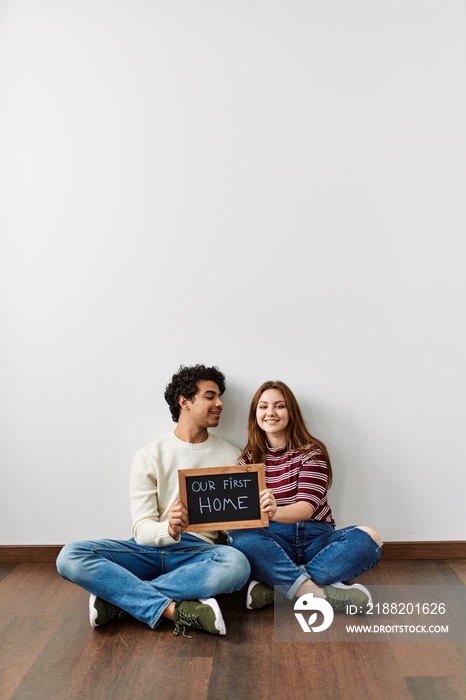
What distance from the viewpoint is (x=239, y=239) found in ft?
8.93

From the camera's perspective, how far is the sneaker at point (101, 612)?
2.12 m

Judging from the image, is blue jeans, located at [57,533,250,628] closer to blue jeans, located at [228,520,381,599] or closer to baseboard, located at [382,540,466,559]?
blue jeans, located at [228,520,381,599]

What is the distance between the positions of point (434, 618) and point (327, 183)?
1545 mm

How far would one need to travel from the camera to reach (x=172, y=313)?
2.73 metres

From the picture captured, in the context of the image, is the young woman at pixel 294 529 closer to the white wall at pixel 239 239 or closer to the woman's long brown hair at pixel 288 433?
the woman's long brown hair at pixel 288 433

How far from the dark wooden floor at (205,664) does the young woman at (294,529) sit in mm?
149

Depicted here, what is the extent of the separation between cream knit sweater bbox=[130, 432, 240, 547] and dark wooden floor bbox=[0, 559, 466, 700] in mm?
386

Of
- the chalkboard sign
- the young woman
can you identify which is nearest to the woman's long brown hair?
the young woman

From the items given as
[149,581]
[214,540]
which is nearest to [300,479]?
[214,540]

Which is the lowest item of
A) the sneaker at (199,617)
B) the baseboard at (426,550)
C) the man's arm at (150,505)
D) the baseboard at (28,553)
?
the baseboard at (426,550)

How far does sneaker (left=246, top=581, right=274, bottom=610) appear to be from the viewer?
2.24m

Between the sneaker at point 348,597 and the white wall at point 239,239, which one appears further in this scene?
the white wall at point 239,239

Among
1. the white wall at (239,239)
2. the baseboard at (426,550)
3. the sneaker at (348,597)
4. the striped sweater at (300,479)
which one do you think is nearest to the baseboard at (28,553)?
the white wall at (239,239)

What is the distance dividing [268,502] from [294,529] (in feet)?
0.68
